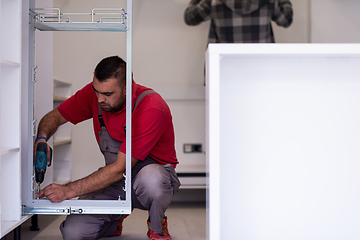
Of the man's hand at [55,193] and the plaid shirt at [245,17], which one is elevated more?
the plaid shirt at [245,17]

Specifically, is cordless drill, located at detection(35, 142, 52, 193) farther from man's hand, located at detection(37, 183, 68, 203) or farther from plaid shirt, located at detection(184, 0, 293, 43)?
plaid shirt, located at detection(184, 0, 293, 43)

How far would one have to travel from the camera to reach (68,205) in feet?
4.66

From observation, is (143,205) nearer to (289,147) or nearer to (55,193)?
(55,193)

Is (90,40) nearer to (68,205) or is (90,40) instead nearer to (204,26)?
(204,26)

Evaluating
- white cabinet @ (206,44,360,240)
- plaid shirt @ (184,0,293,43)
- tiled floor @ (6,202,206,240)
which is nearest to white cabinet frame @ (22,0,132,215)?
white cabinet @ (206,44,360,240)

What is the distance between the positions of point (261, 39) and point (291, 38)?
0.88m

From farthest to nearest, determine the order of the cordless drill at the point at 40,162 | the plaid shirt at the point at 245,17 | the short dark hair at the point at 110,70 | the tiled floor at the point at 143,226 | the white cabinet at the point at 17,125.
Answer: the plaid shirt at the point at 245,17
the tiled floor at the point at 143,226
the short dark hair at the point at 110,70
the cordless drill at the point at 40,162
the white cabinet at the point at 17,125

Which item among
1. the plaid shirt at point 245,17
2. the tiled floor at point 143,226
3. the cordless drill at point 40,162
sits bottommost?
the tiled floor at point 143,226

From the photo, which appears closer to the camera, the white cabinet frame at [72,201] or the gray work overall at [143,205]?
the white cabinet frame at [72,201]

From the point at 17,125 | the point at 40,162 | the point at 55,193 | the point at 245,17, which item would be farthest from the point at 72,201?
the point at 245,17

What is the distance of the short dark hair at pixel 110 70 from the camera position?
1655mm

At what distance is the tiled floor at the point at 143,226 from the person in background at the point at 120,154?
0.15 m

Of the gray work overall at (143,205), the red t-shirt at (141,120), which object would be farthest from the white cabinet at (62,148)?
the gray work overall at (143,205)

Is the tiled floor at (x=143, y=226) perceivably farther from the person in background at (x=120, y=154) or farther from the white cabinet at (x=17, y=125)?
the white cabinet at (x=17, y=125)
